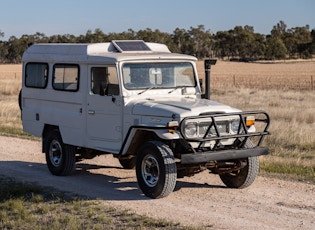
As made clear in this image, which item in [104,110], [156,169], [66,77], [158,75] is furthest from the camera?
[66,77]

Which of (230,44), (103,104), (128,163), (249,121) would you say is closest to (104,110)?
(103,104)

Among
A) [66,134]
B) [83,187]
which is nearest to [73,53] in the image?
[66,134]

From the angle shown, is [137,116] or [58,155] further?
[58,155]

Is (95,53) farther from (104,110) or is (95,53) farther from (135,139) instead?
(135,139)

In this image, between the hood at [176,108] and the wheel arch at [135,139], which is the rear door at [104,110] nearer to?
the wheel arch at [135,139]

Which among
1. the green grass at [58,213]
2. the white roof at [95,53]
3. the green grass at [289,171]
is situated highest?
the white roof at [95,53]

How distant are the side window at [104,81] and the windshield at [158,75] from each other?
0.68ft

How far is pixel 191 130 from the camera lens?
926cm

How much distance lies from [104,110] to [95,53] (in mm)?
1083

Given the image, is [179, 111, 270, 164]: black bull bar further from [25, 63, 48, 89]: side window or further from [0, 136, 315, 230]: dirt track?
[25, 63, 48, 89]: side window

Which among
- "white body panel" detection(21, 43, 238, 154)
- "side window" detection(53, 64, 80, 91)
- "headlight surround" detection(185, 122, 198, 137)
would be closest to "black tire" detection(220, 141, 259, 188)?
"white body panel" detection(21, 43, 238, 154)

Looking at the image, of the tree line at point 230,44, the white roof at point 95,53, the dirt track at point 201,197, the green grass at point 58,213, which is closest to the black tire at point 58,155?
the dirt track at point 201,197

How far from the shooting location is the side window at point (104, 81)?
10.4 m

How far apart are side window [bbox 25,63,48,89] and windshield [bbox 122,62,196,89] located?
2277 millimetres
